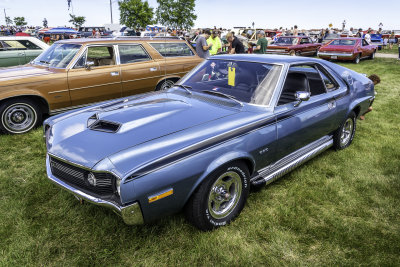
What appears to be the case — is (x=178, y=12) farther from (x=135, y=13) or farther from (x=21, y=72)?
(x=21, y=72)

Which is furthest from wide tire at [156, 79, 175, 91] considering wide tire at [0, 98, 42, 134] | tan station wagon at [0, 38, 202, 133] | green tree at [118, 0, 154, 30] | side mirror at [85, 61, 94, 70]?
green tree at [118, 0, 154, 30]

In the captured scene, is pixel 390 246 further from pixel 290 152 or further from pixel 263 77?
pixel 263 77

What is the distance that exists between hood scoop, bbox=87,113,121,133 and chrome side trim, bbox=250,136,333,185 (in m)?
1.39

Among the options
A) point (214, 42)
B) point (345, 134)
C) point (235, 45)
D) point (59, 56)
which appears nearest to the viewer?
point (345, 134)

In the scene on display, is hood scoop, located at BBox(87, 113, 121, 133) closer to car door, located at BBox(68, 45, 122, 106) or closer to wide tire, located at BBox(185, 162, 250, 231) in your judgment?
wide tire, located at BBox(185, 162, 250, 231)

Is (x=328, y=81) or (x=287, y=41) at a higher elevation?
(x=287, y=41)

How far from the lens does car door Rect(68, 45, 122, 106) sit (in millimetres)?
5219

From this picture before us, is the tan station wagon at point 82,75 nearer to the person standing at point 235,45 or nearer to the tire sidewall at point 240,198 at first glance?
the person standing at point 235,45

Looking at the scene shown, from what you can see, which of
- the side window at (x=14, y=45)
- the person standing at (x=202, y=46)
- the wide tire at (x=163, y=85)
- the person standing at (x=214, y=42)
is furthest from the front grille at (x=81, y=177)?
the side window at (x=14, y=45)

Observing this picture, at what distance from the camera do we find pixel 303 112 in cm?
322

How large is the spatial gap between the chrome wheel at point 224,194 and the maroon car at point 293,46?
13065 mm

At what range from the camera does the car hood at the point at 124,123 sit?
2.23m

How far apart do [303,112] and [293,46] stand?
13332 mm

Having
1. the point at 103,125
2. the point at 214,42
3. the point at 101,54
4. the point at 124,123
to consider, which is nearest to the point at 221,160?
the point at 124,123
